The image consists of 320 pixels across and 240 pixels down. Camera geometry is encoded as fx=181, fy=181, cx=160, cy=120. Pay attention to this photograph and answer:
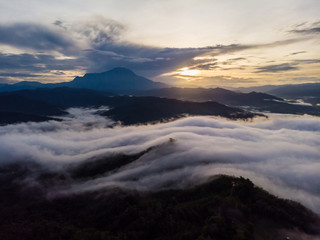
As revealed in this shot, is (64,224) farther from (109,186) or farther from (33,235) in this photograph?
(109,186)

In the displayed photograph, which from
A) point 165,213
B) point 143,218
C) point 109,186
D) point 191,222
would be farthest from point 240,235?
point 109,186

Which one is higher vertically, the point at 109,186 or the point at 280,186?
the point at 280,186

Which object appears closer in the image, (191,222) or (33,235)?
(191,222)

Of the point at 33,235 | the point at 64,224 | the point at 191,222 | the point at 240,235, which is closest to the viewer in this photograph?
the point at 240,235

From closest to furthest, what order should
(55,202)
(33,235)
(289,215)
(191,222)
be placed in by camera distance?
1. (289,215)
2. (191,222)
3. (33,235)
4. (55,202)

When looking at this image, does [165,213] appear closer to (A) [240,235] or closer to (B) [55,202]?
(A) [240,235]

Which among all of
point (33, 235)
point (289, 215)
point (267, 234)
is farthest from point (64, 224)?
point (289, 215)

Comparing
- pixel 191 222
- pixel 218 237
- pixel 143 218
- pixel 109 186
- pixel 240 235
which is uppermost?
pixel 240 235
